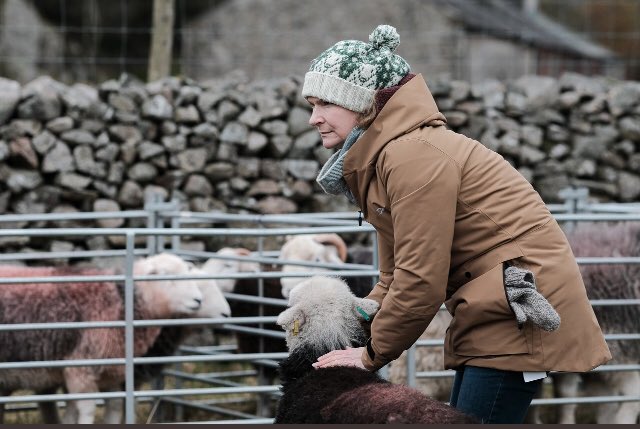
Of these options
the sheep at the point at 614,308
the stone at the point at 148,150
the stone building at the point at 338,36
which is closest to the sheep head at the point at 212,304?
the sheep at the point at 614,308

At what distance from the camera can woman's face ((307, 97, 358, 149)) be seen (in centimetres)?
323

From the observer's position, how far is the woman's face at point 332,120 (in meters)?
3.23

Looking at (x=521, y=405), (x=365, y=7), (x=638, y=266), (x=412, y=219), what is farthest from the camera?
(x=365, y=7)

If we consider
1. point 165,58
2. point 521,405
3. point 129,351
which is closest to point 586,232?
point 129,351

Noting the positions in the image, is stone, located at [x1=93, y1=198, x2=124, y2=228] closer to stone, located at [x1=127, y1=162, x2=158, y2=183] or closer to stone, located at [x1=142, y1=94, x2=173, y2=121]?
stone, located at [x1=127, y1=162, x2=158, y2=183]

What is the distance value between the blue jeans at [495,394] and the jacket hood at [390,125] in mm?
667

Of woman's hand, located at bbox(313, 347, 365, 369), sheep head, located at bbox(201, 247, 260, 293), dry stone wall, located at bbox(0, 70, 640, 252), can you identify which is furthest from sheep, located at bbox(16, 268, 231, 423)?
woman's hand, located at bbox(313, 347, 365, 369)

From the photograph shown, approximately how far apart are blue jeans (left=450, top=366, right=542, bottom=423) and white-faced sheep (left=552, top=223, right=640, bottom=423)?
11.3 ft

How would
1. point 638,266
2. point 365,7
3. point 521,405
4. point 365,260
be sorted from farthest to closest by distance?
point 365,7 → point 365,260 → point 638,266 → point 521,405

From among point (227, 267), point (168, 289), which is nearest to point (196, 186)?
point (227, 267)

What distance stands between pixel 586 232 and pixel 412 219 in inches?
164

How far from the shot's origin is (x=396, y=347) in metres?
3.12

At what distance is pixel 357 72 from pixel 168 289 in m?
3.68

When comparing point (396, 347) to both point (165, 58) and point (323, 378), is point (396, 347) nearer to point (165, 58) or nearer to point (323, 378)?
point (323, 378)
